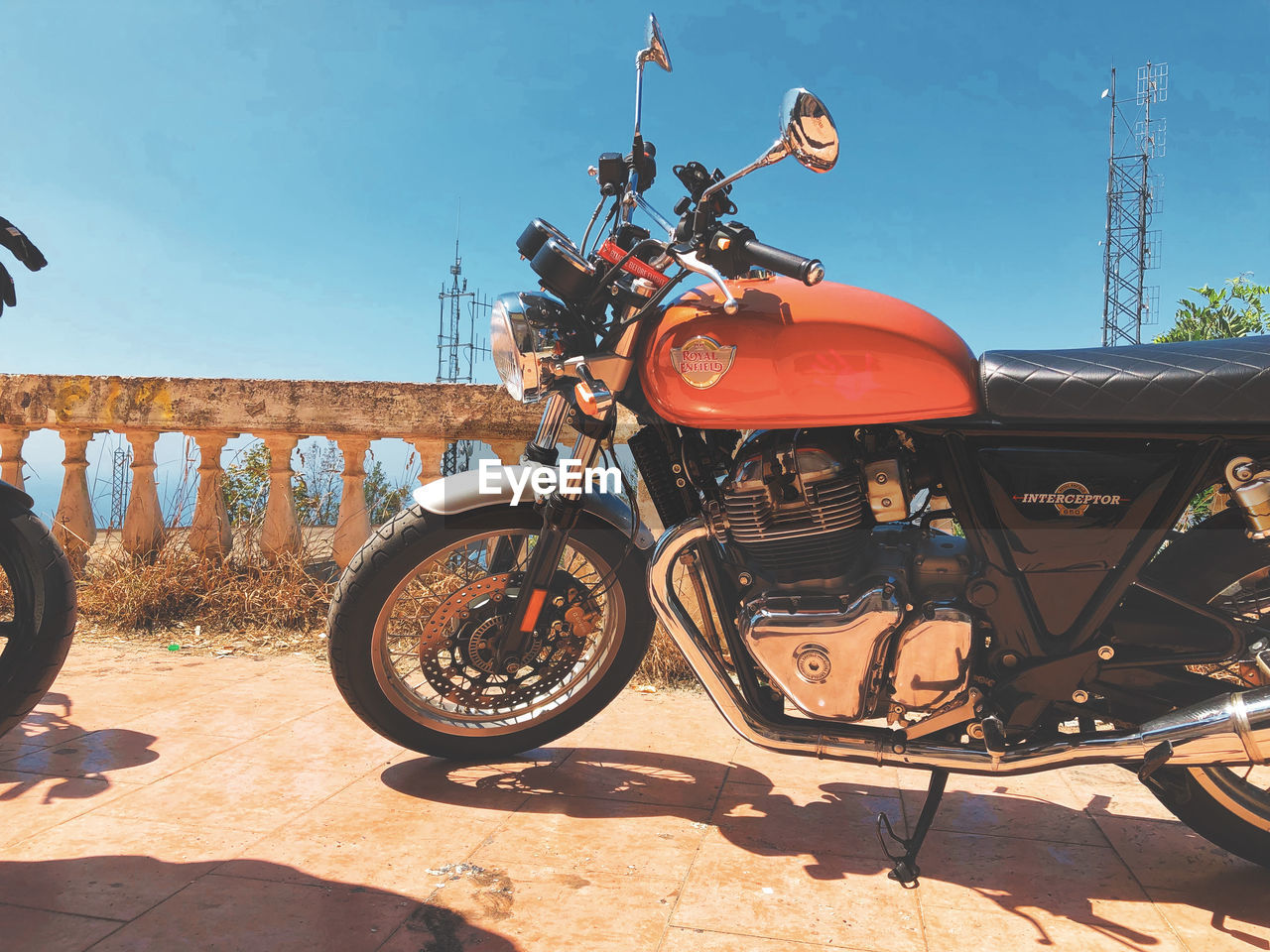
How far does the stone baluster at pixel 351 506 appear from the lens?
423 centimetres

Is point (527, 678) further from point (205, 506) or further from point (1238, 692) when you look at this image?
point (205, 506)

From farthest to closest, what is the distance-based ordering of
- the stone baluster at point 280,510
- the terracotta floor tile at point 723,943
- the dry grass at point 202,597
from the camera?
1. the stone baluster at point 280,510
2. the dry grass at point 202,597
3. the terracotta floor tile at point 723,943

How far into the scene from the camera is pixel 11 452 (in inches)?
177

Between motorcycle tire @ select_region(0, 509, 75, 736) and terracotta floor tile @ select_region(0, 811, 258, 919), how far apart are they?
15.8 inches

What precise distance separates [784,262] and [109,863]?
6.22ft

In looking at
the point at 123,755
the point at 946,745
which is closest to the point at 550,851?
the point at 946,745

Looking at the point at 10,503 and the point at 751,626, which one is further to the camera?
the point at 10,503

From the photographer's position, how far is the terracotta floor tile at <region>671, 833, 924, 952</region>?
5.68 ft

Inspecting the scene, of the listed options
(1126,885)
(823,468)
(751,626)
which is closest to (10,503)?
(751,626)

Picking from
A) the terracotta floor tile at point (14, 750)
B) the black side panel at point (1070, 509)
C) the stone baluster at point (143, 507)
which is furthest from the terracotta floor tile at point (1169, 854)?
the stone baluster at point (143, 507)

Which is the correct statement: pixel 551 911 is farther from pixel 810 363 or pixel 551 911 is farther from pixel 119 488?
pixel 119 488

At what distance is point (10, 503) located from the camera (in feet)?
7.67

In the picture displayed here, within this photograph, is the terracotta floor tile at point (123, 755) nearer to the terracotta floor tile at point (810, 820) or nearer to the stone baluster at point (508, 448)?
the terracotta floor tile at point (810, 820)

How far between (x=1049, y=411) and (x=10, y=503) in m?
2.56
